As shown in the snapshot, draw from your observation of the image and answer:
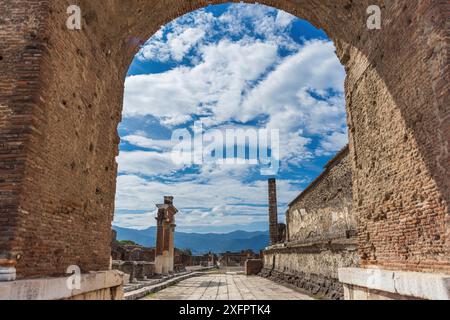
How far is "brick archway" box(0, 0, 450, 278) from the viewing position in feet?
13.5

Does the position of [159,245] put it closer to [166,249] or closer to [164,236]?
[164,236]

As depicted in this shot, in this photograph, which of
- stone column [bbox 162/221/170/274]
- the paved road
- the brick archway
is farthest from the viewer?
→ stone column [bbox 162/221/170/274]

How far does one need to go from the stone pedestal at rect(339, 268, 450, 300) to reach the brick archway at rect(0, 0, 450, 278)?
293 millimetres

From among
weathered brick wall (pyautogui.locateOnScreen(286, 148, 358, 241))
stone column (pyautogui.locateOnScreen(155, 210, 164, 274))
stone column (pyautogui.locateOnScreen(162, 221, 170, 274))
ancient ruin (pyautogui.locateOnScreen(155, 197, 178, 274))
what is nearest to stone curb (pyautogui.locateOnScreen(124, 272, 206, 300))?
stone column (pyautogui.locateOnScreen(155, 210, 164, 274))

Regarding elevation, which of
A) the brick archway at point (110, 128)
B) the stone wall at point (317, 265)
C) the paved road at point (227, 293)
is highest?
the brick archway at point (110, 128)

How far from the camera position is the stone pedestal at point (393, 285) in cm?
370

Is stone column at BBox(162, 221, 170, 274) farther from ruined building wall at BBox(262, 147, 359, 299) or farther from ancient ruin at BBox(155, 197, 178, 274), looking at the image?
ruined building wall at BBox(262, 147, 359, 299)

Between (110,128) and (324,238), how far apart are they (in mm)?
11055

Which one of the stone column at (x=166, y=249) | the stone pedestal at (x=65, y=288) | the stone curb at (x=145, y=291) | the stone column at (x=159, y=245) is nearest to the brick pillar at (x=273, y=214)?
the stone column at (x=166, y=249)

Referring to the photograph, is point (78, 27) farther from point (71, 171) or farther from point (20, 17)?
point (71, 171)

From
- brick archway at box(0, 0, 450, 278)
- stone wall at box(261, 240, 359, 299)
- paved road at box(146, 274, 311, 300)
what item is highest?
brick archway at box(0, 0, 450, 278)

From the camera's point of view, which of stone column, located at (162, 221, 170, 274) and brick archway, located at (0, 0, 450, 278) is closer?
brick archway, located at (0, 0, 450, 278)

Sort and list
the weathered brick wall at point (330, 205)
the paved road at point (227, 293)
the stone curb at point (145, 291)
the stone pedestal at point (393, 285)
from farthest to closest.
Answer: the weathered brick wall at point (330, 205) < the paved road at point (227, 293) < the stone curb at point (145, 291) < the stone pedestal at point (393, 285)

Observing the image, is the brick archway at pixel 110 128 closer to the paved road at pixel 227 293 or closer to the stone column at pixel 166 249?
the paved road at pixel 227 293
